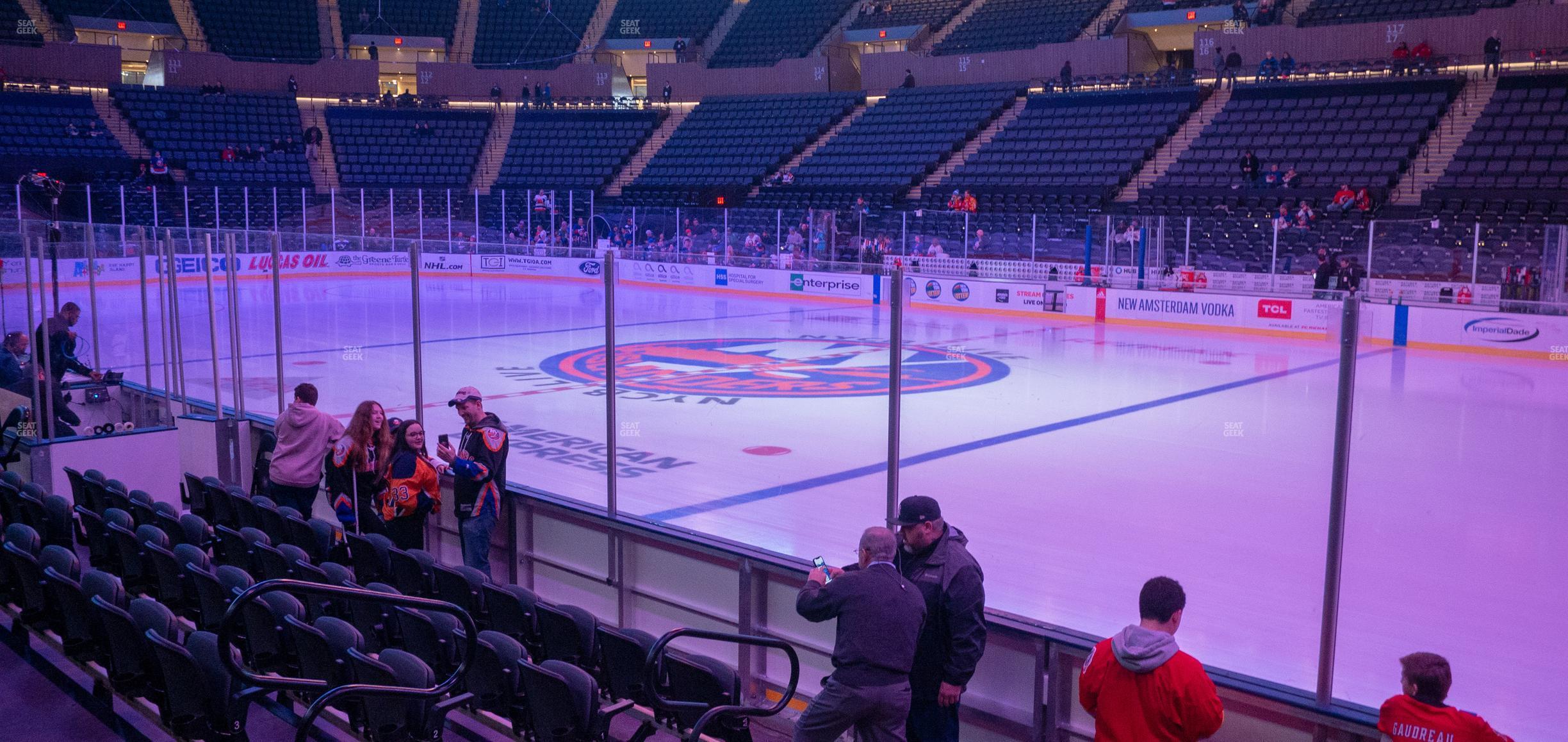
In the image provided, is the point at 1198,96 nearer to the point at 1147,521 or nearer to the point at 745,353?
the point at 745,353

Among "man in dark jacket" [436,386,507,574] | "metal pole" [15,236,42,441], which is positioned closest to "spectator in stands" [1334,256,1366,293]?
"man in dark jacket" [436,386,507,574]

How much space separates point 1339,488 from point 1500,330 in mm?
15656

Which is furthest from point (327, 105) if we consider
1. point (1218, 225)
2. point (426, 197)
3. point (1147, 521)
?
point (1147, 521)

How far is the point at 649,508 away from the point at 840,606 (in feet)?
14.9

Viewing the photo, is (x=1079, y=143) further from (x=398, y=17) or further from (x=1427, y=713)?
(x=1427, y=713)

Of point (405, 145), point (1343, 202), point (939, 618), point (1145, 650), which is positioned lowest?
point (939, 618)

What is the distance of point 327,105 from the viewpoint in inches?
1633

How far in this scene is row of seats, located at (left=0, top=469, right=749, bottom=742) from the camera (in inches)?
171

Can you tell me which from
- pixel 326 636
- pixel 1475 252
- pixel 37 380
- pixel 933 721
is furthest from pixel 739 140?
pixel 933 721

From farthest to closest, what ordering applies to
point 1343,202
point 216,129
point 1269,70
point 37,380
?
1. point 216,129
2. point 1269,70
3. point 1343,202
4. point 37,380

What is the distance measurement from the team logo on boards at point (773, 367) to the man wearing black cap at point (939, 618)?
9.22 meters

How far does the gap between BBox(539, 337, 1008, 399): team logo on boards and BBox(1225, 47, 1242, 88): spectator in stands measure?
18205mm

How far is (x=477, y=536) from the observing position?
685cm

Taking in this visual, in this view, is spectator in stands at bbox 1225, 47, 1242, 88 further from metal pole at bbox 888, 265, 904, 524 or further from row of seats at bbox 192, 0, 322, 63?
row of seats at bbox 192, 0, 322, 63
